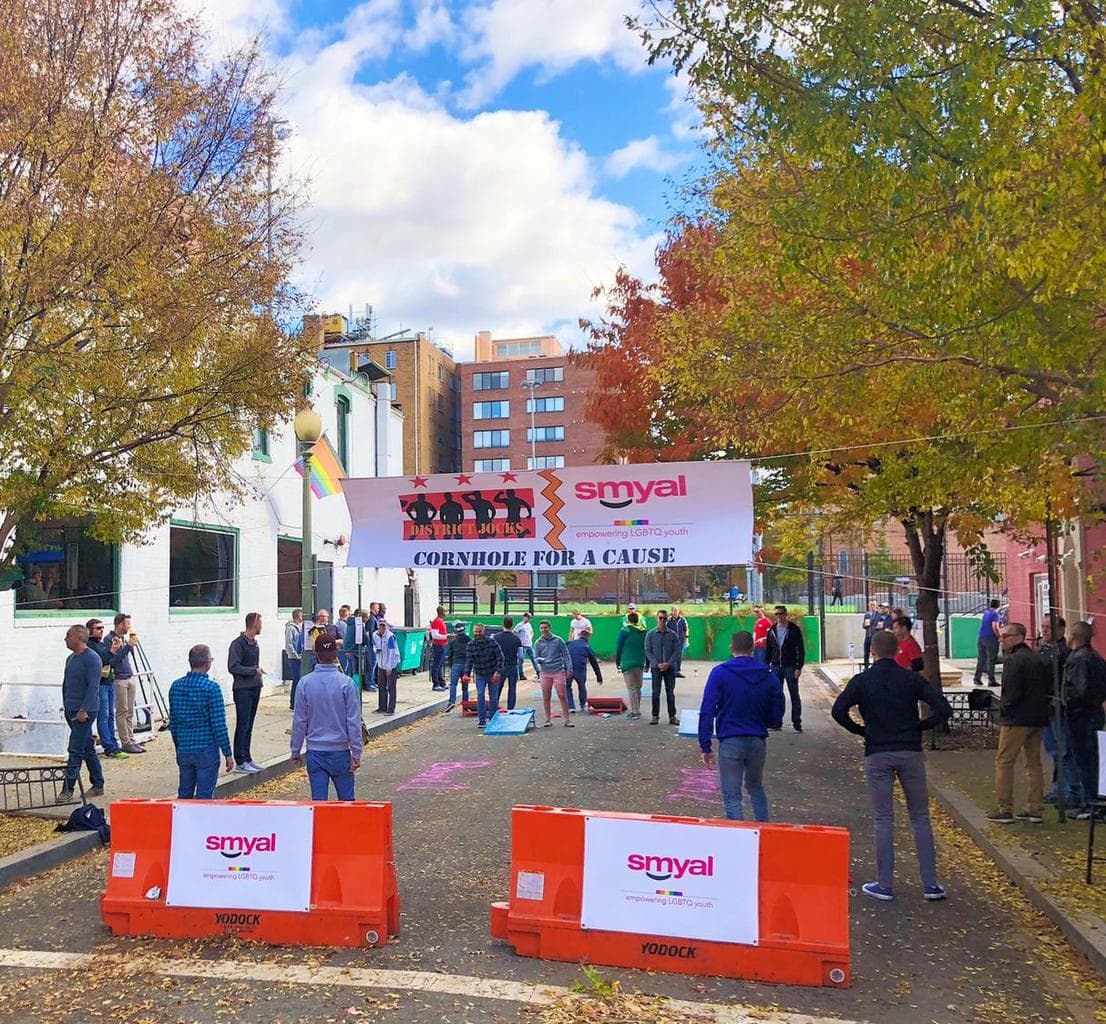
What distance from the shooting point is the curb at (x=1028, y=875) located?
5.74 m

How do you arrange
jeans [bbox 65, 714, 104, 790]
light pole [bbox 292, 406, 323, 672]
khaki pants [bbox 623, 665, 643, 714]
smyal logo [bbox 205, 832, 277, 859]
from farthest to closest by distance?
khaki pants [bbox 623, 665, 643, 714] → light pole [bbox 292, 406, 323, 672] → jeans [bbox 65, 714, 104, 790] → smyal logo [bbox 205, 832, 277, 859]

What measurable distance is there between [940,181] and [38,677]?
1252 cm

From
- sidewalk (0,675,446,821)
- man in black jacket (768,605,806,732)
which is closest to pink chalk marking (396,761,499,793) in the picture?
sidewalk (0,675,446,821)

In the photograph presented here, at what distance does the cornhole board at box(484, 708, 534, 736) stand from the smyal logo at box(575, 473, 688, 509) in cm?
700

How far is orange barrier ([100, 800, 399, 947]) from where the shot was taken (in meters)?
5.96

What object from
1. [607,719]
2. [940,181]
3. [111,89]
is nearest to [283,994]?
[940,181]

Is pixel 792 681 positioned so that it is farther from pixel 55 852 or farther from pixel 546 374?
pixel 546 374

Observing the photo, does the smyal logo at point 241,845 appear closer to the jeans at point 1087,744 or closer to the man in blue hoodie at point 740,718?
the man in blue hoodie at point 740,718

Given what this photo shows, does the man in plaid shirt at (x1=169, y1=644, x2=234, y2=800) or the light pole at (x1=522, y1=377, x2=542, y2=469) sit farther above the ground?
the light pole at (x1=522, y1=377, x2=542, y2=469)

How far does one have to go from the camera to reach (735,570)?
49.2 meters

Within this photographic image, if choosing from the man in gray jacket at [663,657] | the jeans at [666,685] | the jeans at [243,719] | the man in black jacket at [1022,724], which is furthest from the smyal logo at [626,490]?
the jeans at [666,685]

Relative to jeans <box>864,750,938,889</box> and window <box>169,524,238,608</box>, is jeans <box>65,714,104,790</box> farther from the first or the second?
jeans <box>864,750,938,889</box>

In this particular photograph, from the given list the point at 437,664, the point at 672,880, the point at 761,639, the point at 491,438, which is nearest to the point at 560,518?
the point at 672,880

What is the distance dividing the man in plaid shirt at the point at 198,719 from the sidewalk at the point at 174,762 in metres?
0.64
